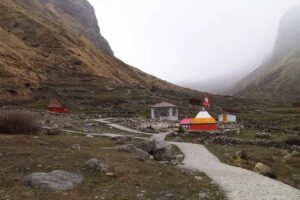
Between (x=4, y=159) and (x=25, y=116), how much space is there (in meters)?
11.9

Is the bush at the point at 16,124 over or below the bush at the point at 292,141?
over

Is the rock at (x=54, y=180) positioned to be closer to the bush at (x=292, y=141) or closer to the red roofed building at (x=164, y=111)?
the bush at (x=292, y=141)

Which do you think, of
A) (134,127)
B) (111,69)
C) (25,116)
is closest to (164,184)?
(25,116)

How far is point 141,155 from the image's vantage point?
27.1 metres

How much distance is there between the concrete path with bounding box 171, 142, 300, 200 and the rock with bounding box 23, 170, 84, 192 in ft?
20.4

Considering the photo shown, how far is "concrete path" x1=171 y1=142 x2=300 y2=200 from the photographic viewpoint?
19.8m

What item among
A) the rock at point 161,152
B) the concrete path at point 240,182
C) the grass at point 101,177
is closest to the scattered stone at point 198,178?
the grass at point 101,177

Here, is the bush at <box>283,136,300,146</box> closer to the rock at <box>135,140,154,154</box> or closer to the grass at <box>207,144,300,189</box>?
the grass at <box>207,144,300,189</box>

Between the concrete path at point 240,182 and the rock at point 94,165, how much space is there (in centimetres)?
545

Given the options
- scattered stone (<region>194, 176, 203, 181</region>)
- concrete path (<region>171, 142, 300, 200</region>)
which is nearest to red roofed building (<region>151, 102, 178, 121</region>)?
concrete path (<region>171, 142, 300, 200</region>)

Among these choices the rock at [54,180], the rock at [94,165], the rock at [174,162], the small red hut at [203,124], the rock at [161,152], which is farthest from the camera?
the small red hut at [203,124]

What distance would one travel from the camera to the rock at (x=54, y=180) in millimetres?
18828

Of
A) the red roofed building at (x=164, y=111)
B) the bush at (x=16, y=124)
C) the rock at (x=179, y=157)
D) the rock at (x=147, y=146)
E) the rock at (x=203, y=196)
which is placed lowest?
the rock at (x=203, y=196)

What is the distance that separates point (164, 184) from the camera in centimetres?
2062
